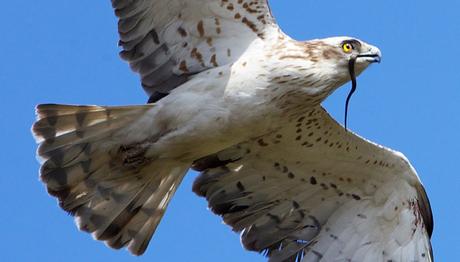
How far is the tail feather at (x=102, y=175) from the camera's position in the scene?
9648 millimetres

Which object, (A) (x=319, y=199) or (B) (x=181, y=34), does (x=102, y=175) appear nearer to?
(B) (x=181, y=34)

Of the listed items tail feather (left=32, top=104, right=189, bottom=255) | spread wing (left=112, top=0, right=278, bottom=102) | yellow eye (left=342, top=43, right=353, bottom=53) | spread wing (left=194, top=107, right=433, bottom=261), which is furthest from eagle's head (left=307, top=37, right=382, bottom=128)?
tail feather (left=32, top=104, right=189, bottom=255)

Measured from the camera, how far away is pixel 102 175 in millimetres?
9984

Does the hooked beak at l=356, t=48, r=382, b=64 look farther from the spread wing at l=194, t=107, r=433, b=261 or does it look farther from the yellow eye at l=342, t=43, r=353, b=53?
the spread wing at l=194, t=107, r=433, b=261

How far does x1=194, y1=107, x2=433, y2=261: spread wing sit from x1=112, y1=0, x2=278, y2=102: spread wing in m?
1.01

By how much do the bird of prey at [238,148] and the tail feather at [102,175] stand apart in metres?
0.01

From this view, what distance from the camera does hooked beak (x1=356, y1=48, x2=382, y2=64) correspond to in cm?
953

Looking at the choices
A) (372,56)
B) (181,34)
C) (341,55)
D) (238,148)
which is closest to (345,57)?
(341,55)

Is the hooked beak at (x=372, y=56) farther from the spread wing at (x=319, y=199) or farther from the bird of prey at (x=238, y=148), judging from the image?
the spread wing at (x=319, y=199)

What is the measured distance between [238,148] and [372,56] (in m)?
1.71

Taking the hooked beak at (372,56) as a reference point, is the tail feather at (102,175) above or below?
below

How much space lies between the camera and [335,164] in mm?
10758

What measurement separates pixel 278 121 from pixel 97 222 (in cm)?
187

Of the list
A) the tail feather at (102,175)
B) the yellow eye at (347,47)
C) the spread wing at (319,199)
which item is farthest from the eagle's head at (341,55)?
the tail feather at (102,175)
